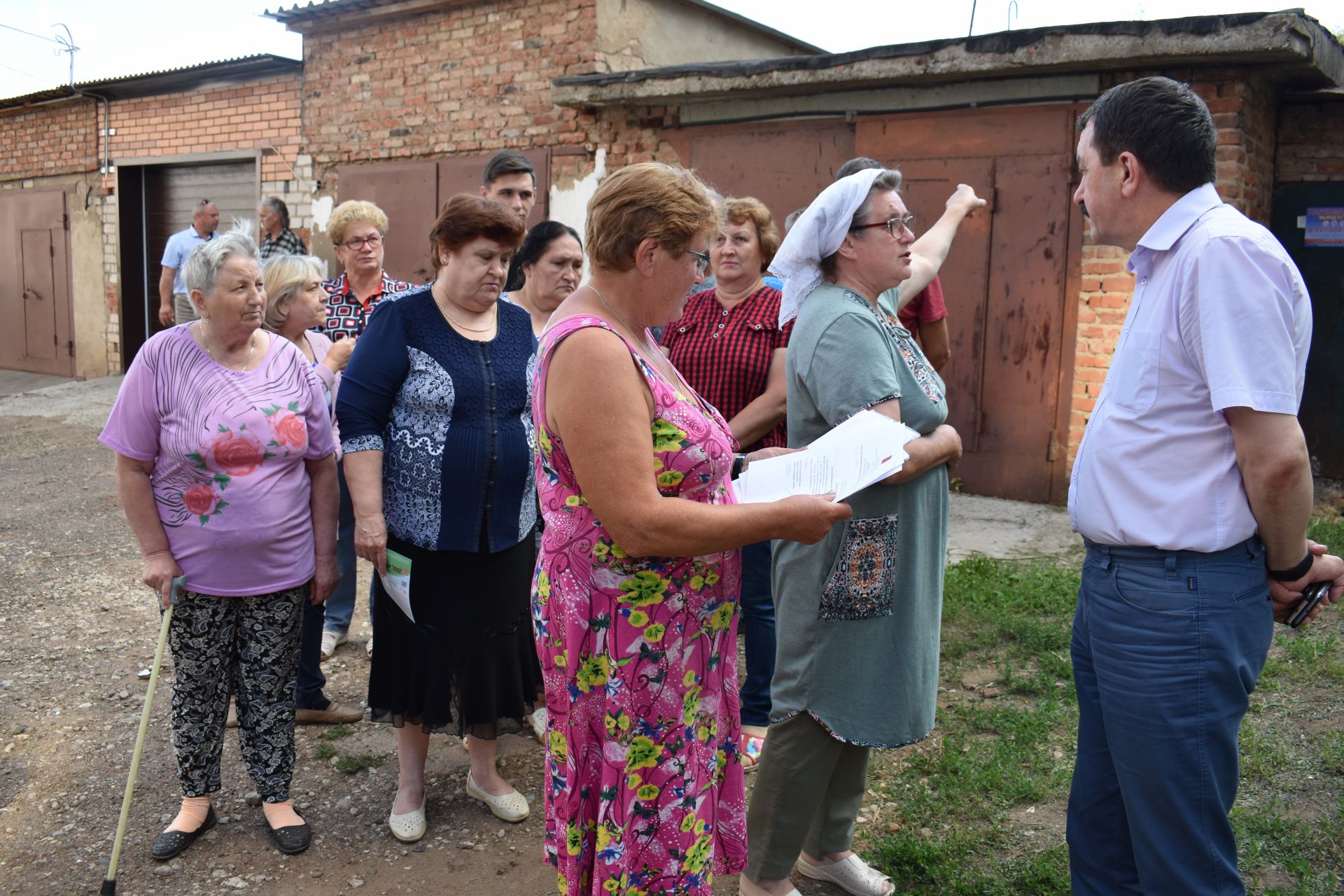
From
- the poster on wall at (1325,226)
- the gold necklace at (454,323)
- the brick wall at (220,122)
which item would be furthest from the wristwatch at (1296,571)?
the brick wall at (220,122)

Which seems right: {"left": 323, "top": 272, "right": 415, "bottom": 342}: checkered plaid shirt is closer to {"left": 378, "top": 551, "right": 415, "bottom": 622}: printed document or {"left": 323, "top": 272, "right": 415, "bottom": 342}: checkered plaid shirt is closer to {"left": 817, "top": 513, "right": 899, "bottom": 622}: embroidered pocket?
{"left": 378, "top": 551, "right": 415, "bottom": 622}: printed document

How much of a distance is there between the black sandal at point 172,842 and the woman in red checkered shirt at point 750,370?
1894mm

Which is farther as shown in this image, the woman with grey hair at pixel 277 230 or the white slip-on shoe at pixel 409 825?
the woman with grey hair at pixel 277 230

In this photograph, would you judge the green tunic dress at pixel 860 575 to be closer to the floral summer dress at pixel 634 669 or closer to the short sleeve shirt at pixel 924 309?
the floral summer dress at pixel 634 669

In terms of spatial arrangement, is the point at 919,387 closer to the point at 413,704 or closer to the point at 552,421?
the point at 552,421

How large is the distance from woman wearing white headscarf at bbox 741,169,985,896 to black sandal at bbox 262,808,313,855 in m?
1.49

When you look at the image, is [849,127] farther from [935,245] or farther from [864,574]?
[864,574]

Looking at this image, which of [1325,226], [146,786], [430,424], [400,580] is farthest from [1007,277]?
[146,786]

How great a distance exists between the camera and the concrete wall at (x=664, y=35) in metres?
9.77

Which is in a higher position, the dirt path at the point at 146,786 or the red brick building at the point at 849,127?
the red brick building at the point at 849,127

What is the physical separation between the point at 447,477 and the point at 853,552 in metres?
1.30

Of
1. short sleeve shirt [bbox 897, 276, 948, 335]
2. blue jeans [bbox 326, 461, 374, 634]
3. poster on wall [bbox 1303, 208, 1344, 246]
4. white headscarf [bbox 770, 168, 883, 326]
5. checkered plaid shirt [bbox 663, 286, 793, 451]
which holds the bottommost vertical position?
blue jeans [bbox 326, 461, 374, 634]

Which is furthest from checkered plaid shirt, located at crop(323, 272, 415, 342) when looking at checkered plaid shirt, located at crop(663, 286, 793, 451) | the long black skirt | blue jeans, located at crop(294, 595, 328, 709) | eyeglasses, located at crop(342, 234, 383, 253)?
the long black skirt

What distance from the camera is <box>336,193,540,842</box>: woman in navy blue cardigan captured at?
10.3 ft
